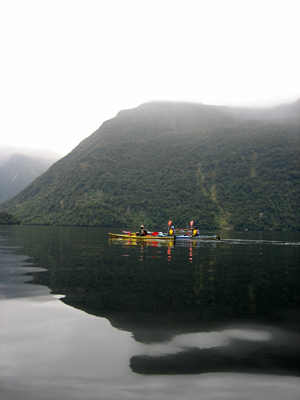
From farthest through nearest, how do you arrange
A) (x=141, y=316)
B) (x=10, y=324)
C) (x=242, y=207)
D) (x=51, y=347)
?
(x=242, y=207), (x=141, y=316), (x=10, y=324), (x=51, y=347)

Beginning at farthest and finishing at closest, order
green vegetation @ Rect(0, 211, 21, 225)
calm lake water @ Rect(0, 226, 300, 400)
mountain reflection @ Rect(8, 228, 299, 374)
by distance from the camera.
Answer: green vegetation @ Rect(0, 211, 21, 225)
mountain reflection @ Rect(8, 228, 299, 374)
calm lake water @ Rect(0, 226, 300, 400)

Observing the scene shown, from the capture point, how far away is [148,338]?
10.1m

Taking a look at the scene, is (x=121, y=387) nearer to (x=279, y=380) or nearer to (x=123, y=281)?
(x=279, y=380)

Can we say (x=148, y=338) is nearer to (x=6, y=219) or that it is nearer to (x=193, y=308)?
(x=193, y=308)

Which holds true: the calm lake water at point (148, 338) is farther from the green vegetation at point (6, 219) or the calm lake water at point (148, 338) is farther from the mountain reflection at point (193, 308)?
the green vegetation at point (6, 219)

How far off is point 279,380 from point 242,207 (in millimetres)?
183907

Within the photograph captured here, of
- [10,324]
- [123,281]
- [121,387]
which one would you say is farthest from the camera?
[123,281]

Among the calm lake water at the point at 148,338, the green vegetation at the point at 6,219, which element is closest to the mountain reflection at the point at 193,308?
the calm lake water at the point at 148,338

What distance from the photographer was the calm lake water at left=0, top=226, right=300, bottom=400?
23.3 feet

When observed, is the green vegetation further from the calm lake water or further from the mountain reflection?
the calm lake water

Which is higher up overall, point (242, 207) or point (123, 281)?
point (242, 207)

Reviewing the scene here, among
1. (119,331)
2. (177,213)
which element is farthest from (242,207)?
(119,331)

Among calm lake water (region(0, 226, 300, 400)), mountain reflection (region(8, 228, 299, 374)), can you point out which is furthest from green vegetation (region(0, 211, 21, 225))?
calm lake water (region(0, 226, 300, 400))

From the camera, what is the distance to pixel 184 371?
7844 mm
